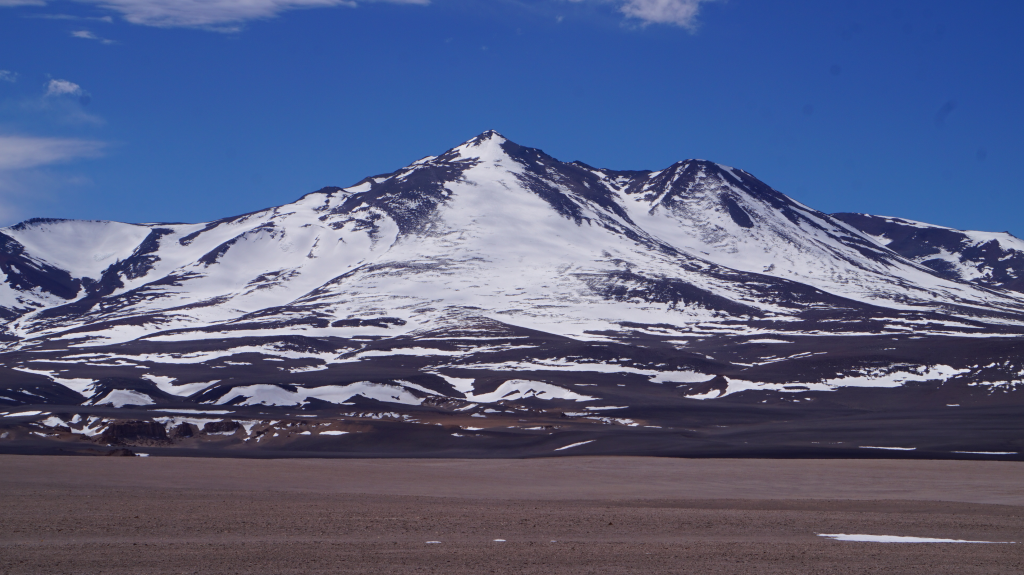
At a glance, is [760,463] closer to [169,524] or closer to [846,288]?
[169,524]

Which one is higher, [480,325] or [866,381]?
[480,325]

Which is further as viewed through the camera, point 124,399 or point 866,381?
point 866,381

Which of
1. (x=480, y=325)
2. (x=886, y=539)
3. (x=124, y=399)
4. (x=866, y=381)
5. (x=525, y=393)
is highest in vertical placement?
(x=480, y=325)

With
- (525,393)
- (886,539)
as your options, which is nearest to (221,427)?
(525,393)

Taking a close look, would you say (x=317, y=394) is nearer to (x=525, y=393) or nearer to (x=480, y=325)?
(x=525, y=393)

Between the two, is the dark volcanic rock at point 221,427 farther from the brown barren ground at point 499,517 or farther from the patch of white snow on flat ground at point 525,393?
the patch of white snow on flat ground at point 525,393

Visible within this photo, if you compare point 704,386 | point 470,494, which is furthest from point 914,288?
point 470,494
